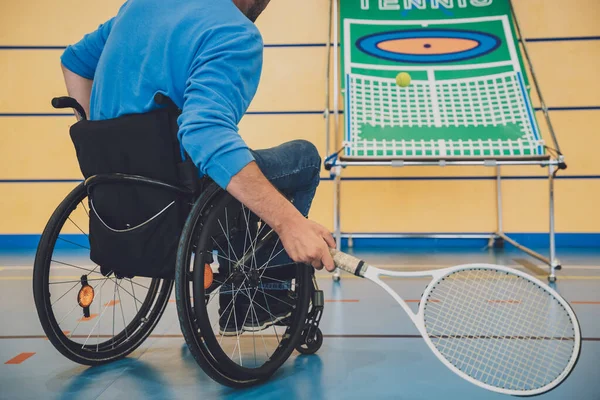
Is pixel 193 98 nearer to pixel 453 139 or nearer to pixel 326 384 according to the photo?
pixel 326 384

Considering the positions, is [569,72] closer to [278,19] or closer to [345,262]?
[278,19]

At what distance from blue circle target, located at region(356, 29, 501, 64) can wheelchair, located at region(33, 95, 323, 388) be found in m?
2.03

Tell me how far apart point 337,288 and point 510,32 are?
1909mm

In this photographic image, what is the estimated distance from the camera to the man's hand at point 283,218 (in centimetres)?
→ 103

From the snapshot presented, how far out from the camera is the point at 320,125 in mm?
3600

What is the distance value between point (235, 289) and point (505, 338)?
2.50 ft

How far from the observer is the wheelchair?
3.84 ft

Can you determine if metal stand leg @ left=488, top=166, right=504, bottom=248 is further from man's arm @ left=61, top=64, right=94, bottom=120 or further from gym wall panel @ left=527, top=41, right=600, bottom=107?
man's arm @ left=61, top=64, right=94, bottom=120

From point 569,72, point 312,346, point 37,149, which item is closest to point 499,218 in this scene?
point 569,72

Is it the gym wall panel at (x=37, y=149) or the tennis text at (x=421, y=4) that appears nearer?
the tennis text at (x=421, y=4)

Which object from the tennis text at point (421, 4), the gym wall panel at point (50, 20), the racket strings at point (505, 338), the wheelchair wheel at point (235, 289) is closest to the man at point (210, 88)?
the wheelchair wheel at point (235, 289)

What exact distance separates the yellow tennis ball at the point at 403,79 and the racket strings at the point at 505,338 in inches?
50.0

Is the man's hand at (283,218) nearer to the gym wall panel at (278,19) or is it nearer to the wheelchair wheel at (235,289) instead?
the wheelchair wheel at (235,289)

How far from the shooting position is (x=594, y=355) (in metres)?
1.50
